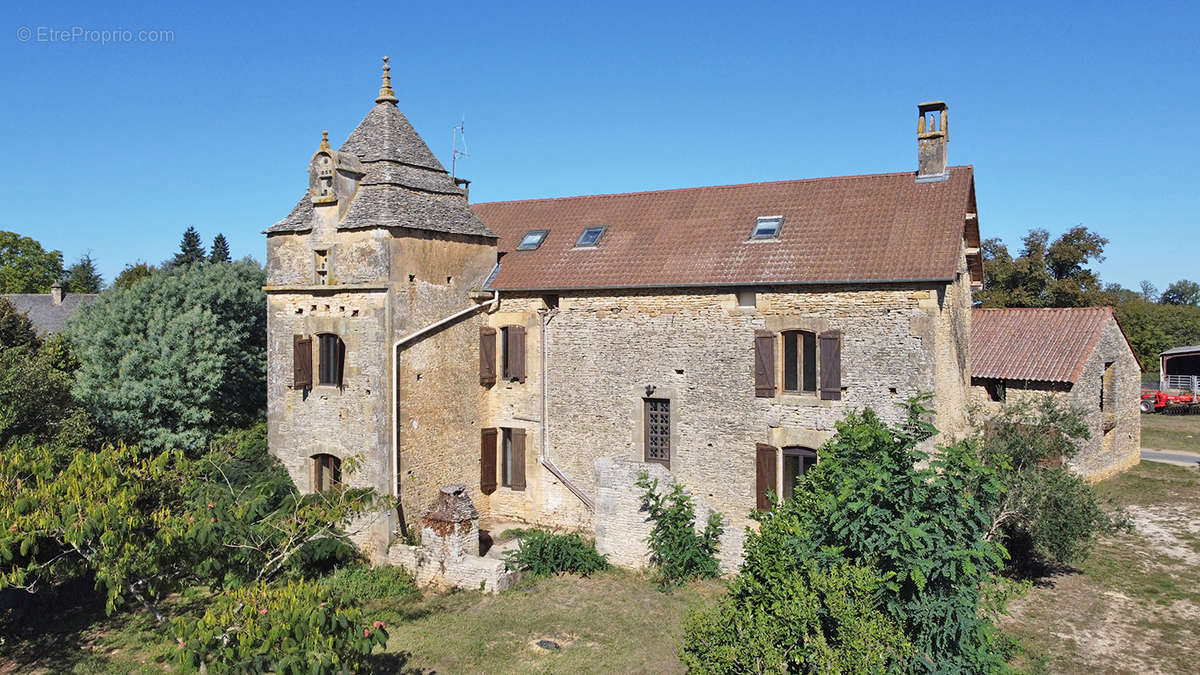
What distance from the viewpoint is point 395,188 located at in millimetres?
19203

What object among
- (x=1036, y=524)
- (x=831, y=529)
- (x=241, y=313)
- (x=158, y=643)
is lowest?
(x=158, y=643)

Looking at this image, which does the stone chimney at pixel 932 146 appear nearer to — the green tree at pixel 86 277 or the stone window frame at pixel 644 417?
the stone window frame at pixel 644 417

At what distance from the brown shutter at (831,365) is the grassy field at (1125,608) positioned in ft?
17.7

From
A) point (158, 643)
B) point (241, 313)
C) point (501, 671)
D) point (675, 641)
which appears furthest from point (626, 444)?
point (241, 313)

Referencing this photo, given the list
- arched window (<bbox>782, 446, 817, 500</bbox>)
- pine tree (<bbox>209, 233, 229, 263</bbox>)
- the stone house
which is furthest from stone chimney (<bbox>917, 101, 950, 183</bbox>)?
pine tree (<bbox>209, 233, 229, 263</bbox>)

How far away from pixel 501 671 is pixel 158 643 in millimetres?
6770

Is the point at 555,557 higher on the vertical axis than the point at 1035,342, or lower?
lower

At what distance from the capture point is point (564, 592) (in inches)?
656

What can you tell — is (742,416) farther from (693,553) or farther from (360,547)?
(360,547)

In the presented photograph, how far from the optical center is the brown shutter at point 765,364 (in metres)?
17.8

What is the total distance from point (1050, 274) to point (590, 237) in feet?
87.8

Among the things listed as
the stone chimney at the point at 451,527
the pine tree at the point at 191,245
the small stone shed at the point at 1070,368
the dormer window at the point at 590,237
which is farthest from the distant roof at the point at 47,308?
the small stone shed at the point at 1070,368

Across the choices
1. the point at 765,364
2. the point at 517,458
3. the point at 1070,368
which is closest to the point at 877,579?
the point at 765,364

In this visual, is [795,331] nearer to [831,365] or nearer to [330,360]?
[831,365]
